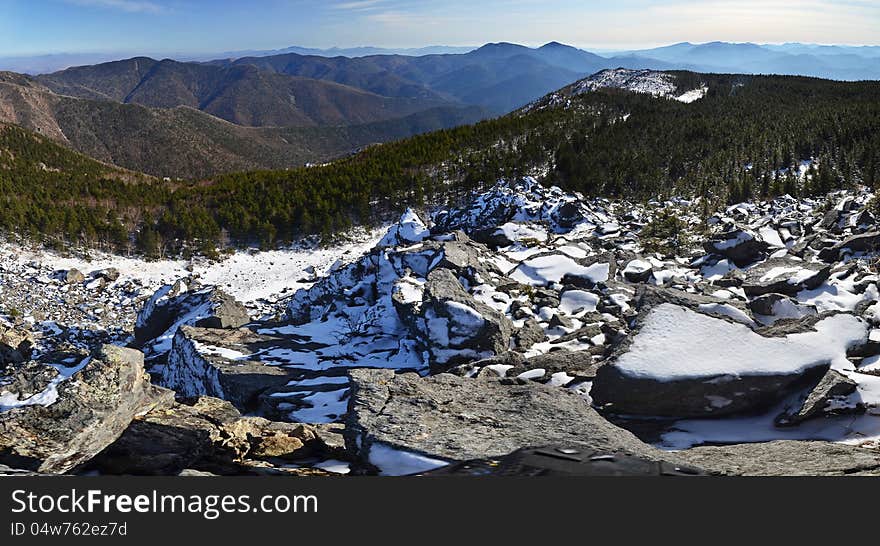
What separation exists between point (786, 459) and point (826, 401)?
2062mm

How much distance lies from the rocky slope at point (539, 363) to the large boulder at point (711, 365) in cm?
3

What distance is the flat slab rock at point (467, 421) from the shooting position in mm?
6621

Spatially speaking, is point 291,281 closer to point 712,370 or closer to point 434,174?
point 434,174

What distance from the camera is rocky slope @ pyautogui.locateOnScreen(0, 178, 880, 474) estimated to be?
7188 mm

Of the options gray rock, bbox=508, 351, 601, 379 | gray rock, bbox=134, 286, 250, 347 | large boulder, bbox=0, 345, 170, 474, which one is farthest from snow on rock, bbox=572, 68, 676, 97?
large boulder, bbox=0, 345, 170, 474

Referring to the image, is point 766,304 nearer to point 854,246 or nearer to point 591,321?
point 591,321

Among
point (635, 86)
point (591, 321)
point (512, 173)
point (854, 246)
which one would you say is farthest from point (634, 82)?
point (591, 321)

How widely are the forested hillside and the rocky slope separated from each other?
74.5 ft

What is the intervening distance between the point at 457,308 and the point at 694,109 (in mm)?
85165

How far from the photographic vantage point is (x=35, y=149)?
294 feet

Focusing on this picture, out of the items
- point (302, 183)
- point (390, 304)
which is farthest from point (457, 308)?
point (302, 183)

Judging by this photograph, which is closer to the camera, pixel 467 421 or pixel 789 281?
pixel 467 421

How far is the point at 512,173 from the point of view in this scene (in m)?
55.2

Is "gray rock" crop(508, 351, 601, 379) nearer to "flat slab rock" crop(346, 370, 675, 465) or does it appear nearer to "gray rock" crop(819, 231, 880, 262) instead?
"flat slab rock" crop(346, 370, 675, 465)
